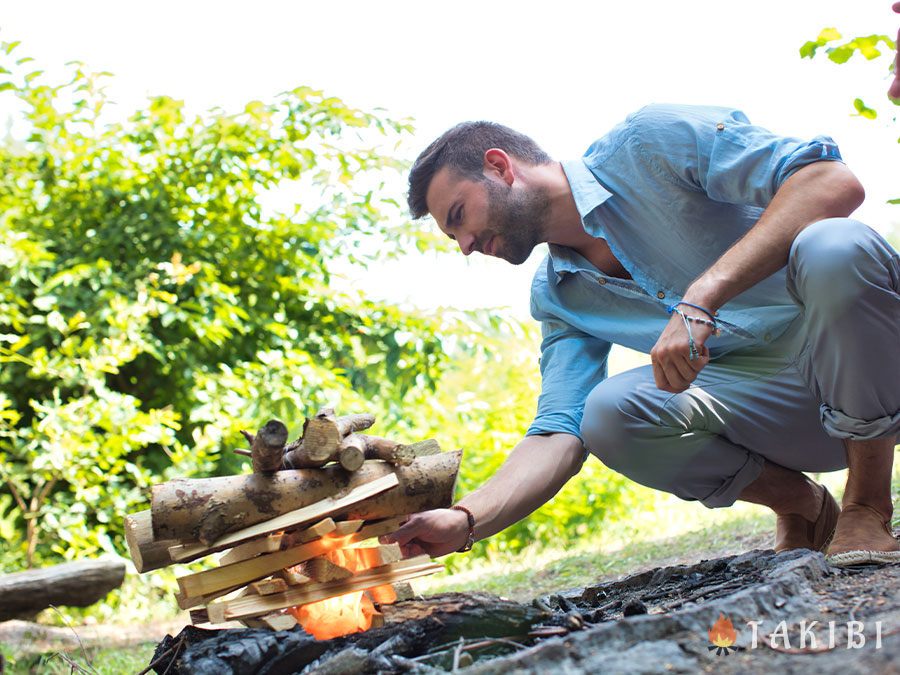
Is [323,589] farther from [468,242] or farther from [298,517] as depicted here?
[468,242]

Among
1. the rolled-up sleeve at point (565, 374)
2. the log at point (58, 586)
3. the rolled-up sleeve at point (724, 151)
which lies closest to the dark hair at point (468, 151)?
the rolled-up sleeve at point (724, 151)

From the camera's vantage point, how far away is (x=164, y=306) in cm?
430

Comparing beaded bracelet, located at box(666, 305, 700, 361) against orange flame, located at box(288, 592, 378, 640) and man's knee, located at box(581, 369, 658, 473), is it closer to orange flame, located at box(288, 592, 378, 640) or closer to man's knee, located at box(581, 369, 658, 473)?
man's knee, located at box(581, 369, 658, 473)

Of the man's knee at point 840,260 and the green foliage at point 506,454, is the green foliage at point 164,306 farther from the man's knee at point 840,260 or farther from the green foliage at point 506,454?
the man's knee at point 840,260

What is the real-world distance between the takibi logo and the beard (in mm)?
1366

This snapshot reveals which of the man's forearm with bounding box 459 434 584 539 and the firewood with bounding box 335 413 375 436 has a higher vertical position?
the firewood with bounding box 335 413 375 436

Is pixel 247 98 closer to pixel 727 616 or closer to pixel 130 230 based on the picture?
pixel 130 230

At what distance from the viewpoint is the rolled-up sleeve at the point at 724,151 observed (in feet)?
6.20

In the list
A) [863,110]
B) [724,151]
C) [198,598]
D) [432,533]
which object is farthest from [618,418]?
[863,110]

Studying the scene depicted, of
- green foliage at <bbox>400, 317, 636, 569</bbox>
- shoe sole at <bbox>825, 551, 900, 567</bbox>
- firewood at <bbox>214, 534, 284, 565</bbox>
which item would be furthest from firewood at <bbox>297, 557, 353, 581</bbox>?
green foliage at <bbox>400, 317, 636, 569</bbox>

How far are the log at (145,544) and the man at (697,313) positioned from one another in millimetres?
520

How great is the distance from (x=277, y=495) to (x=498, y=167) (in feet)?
4.21

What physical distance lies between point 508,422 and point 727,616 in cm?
472

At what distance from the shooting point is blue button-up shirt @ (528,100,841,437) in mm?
2041
